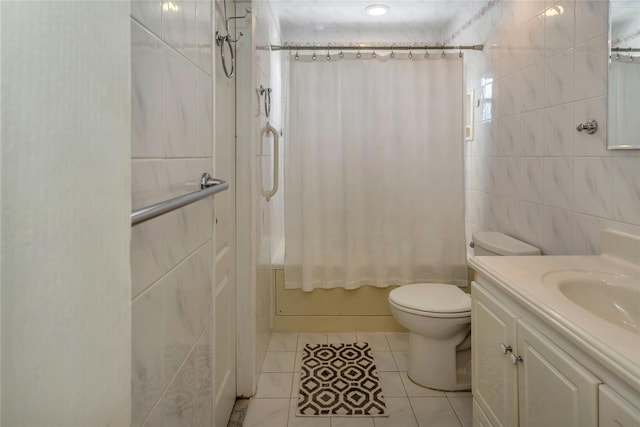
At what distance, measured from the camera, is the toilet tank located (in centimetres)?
201

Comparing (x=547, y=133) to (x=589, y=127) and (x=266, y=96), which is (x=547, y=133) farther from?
(x=266, y=96)

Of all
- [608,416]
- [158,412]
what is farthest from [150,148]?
[608,416]

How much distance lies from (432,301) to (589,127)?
109cm

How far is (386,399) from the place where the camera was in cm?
210

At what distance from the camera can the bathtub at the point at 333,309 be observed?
9.48 feet

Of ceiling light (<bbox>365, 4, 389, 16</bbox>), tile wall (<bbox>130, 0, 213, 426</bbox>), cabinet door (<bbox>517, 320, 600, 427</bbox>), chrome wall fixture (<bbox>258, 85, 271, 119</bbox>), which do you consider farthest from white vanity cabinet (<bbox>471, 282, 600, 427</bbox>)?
ceiling light (<bbox>365, 4, 389, 16</bbox>)

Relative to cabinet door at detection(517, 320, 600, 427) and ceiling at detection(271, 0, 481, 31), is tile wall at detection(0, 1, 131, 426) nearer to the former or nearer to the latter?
cabinet door at detection(517, 320, 600, 427)

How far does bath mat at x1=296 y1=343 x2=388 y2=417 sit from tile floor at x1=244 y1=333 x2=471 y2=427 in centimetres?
4

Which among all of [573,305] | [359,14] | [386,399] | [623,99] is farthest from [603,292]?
[359,14]

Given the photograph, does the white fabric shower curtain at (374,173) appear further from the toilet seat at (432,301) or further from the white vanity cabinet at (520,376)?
the white vanity cabinet at (520,376)

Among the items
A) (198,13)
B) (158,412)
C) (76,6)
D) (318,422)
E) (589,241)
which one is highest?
(198,13)

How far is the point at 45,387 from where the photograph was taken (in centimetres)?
26

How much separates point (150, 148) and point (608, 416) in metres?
1.04

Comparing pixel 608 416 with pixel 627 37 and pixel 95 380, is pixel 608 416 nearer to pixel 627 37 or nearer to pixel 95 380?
pixel 95 380
